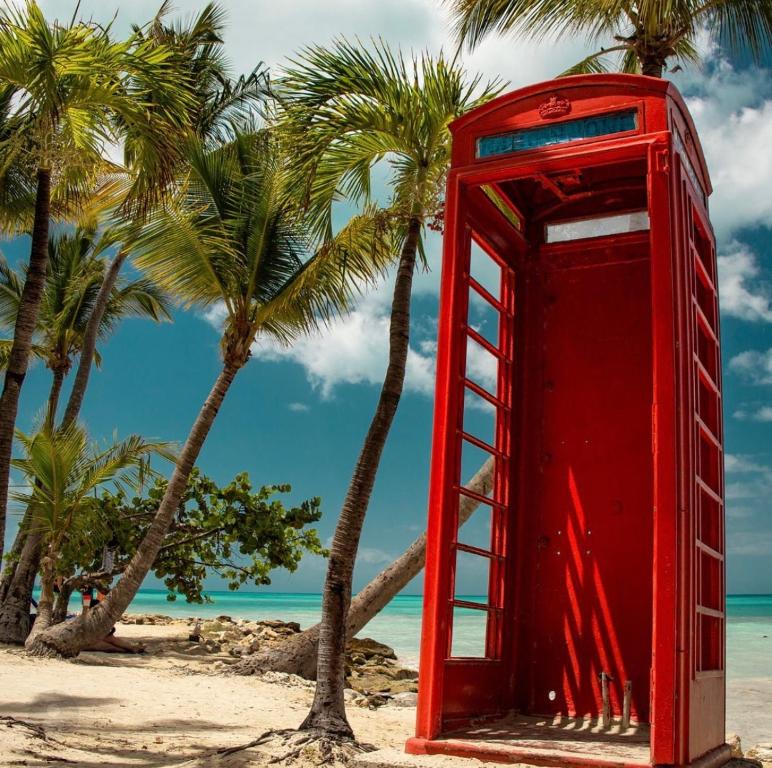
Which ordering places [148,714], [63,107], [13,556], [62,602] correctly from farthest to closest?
[13,556]
[62,602]
[148,714]
[63,107]

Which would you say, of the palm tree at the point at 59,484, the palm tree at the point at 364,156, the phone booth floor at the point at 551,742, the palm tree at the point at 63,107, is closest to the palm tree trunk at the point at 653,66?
the palm tree at the point at 364,156

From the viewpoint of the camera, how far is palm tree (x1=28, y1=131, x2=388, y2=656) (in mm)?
11469

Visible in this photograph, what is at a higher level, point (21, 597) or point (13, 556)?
point (13, 556)

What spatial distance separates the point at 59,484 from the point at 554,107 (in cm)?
1019

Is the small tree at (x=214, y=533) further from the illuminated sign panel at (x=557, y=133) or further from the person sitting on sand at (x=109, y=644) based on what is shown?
the illuminated sign panel at (x=557, y=133)

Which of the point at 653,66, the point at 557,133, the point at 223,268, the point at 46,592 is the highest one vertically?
the point at 653,66

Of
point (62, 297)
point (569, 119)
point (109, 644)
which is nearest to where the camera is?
point (569, 119)

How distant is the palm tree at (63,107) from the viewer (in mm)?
6570

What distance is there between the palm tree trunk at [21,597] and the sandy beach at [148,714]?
43.3 inches

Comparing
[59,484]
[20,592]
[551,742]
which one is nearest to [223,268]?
[59,484]

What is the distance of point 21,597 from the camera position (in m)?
14.5

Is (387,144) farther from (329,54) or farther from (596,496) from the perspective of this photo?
(596,496)

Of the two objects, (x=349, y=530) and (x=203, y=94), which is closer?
(x=349, y=530)

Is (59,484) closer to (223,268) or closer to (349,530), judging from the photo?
(223,268)
